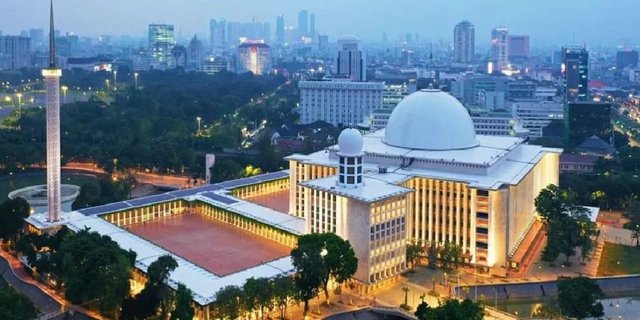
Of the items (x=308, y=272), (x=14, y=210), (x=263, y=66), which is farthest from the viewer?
(x=263, y=66)

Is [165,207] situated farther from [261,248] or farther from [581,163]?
[581,163]

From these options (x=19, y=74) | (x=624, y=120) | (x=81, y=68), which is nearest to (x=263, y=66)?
(x=81, y=68)

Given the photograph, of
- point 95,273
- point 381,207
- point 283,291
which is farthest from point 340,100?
point 283,291

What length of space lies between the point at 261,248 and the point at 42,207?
15988mm

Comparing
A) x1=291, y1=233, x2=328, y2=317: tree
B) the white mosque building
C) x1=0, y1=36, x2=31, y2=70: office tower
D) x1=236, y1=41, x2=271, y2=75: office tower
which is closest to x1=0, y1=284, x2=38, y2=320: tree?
x1=291, y1=233, x2=328, y2=317: tree

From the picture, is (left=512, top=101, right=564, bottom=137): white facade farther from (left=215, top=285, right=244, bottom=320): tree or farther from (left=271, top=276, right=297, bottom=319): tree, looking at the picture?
(left=215, top=285, right=244, bottom=320): tree

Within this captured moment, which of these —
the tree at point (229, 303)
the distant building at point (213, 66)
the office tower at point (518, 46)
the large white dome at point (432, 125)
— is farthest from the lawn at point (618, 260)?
the office tower at point (518, 46)

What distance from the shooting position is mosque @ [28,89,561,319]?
28.3m

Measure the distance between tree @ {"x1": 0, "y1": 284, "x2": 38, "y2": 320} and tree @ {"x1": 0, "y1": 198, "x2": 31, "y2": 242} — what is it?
10.7 meters

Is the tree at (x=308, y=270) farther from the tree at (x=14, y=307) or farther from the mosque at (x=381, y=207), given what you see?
the tree at (x=14, y=307)

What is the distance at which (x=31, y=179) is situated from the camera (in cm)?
5097

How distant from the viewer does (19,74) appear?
125125 millimetres

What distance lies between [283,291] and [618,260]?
713 inches

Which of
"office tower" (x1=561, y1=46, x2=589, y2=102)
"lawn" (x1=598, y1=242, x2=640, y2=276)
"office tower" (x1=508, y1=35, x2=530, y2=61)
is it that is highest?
"office tower" (x1=508, y1=35, x2=530, y2=61)
